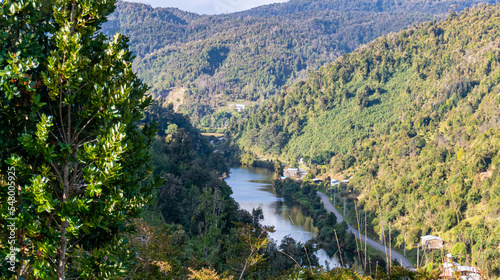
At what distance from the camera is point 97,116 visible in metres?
5.17

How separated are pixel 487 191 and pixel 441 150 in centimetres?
919

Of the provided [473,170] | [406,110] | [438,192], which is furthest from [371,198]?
[406,110]

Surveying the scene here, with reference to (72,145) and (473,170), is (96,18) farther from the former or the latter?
(473,170)

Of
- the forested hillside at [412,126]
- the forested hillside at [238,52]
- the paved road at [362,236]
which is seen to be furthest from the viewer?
the forested hillside at [238,52]

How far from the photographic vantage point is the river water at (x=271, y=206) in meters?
31.0

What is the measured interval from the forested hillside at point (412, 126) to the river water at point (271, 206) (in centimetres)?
479

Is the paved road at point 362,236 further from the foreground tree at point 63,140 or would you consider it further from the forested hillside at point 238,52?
the forested hillside at point 238,52

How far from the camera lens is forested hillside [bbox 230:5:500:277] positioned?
99.7ft

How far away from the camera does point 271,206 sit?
39.4 m

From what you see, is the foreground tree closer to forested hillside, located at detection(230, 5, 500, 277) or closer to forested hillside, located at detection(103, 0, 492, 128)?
forested hillside, located at detection(230, 5, 500, 277)

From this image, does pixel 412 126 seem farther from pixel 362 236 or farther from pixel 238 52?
pixel 238 52

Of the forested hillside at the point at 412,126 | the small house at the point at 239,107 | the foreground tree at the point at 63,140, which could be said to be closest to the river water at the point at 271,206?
the forested hillside at the point at 412,126

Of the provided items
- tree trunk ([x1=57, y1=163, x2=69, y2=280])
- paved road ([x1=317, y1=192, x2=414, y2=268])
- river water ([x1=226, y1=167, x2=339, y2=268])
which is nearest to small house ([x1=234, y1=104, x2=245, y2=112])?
river water ([x1=226, y1=167, x2=339, y2=268])

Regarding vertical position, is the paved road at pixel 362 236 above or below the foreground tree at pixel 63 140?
below
